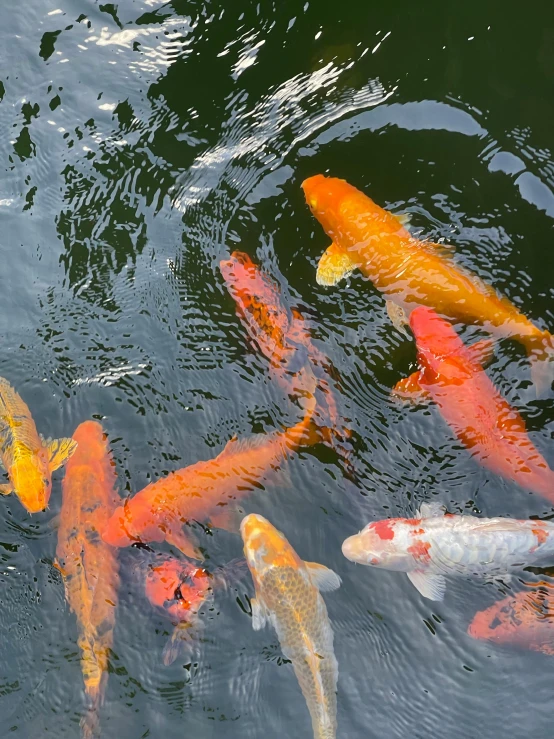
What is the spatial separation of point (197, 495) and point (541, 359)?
95.8 inches

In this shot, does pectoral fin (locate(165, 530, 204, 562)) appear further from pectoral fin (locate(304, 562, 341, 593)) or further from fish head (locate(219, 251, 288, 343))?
fish head (locate(219, 251, 288, 343))

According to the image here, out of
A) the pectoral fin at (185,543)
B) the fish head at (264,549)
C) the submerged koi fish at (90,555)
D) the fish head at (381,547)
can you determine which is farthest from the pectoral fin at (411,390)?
the submerged koi fish at (90,555)

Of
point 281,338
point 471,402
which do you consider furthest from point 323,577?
point 281,338

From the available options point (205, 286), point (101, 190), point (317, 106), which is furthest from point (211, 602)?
point (317, 106)

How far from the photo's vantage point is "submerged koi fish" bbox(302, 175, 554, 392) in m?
4.44

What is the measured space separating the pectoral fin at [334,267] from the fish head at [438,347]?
0.60 m

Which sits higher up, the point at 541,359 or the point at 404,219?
the point at 404,219

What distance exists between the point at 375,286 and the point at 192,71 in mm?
2521

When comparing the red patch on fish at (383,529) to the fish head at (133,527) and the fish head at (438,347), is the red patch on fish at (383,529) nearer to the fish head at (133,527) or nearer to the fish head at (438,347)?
the fish head at (438,347)

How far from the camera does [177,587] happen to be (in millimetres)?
4230

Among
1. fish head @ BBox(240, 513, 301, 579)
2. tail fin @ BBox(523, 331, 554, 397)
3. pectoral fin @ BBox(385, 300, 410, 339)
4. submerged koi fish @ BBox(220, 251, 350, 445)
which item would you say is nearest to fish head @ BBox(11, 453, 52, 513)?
fish head @ BBox(240, 513, 301, 579)

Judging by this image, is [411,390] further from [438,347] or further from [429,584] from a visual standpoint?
[429,584]

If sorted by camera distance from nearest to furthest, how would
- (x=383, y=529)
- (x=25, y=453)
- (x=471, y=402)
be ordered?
(x=383, y=529), (x=471, y=402), (x=25, y=453)

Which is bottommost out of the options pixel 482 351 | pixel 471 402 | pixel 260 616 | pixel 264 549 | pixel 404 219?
pixel 260 616
